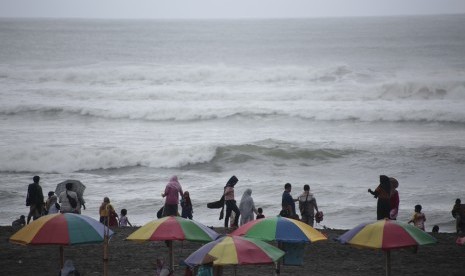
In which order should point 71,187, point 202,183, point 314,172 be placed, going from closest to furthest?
point 71,187 → point 202,183 → point 314,172

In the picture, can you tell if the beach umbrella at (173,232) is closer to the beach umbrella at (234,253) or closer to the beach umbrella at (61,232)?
the beach umbrella at (61,232)

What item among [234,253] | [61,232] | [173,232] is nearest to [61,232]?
[61,232]

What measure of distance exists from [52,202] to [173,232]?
5.86 meters

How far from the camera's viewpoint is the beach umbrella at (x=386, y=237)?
34.3 feet

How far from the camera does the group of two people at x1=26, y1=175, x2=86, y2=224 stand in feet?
48.8

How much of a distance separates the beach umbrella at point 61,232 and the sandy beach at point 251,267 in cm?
213

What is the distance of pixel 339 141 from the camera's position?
35.1 metres

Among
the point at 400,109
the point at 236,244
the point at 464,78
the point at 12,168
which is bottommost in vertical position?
the point at 236,244

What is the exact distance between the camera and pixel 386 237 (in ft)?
34.6

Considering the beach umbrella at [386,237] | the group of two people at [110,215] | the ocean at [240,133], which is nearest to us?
the beach umbrella at [386,237]

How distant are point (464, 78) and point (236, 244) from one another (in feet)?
166

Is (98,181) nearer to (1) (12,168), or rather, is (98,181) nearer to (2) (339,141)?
(1) (12,168)

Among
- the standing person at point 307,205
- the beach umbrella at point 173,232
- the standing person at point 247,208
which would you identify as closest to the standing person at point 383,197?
the standing person at point 307,205

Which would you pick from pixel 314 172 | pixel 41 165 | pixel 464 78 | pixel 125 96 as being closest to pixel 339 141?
pixel 314 172
